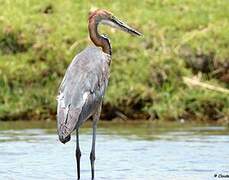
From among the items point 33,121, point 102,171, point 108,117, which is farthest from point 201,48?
point 102,171

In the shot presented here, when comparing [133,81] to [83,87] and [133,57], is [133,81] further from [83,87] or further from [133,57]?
[83,87]

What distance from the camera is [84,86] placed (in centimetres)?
880

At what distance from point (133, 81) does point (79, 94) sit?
4655 mm

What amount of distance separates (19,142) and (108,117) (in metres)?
2.09

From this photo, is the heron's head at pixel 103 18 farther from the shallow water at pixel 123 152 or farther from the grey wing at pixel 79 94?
the shallow water at pixel 123 152

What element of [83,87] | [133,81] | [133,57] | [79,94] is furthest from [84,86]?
[133,57]

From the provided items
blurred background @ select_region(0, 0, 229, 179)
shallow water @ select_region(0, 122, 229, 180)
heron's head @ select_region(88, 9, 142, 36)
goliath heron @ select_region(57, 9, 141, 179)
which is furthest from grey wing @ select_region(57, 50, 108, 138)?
blurred background @ select_region(0, 0, 229, 179)

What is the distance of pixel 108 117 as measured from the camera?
Result: 12984 millimetres

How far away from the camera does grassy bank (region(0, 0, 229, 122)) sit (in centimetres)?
1297

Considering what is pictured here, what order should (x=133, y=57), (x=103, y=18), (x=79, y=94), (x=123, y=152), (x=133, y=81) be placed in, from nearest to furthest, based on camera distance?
(x=79, y=94)
(x=103, y=18)
(x=123, y=152)
(x=133, y=81)
(x=133, y=57)

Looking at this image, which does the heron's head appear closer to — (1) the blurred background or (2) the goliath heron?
(2) the goliath heron

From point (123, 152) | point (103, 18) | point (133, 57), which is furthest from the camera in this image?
point (133, 57)

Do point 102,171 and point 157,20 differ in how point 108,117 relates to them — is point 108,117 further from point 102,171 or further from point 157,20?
point 102,171

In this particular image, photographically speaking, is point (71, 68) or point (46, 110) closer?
point (71, 68)
